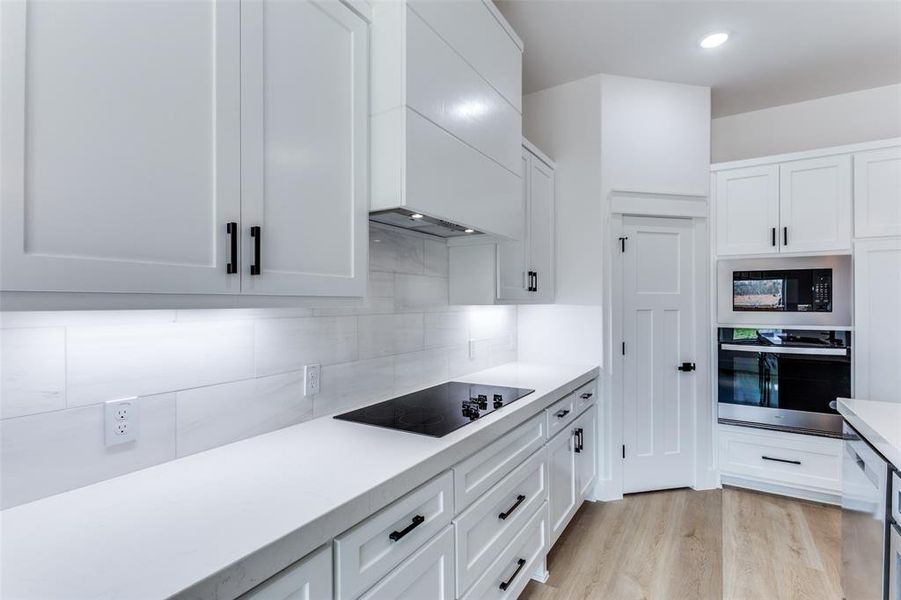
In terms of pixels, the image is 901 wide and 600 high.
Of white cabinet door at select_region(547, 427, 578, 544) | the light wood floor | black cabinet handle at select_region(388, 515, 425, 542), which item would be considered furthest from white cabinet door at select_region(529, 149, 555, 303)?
black cabinet handle at select_region(388, 515, 425, 542)

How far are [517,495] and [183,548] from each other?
129cm

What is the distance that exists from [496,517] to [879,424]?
139 cm

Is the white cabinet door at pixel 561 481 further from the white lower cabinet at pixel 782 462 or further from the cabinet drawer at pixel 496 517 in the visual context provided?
the white lower cabinet at pixel 782 462

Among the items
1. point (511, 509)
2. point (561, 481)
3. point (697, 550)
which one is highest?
point (511, 509)

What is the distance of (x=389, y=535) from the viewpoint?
45.1 inches

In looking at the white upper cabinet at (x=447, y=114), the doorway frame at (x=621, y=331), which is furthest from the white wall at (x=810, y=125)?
the white upper cabinet at (x=447, y=114)

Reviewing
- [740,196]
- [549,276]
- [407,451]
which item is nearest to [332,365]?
[407,451]

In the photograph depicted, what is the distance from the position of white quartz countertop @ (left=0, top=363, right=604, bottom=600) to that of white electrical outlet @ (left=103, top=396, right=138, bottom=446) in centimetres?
10

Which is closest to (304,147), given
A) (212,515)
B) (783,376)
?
(212,515)

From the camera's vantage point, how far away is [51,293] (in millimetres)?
781

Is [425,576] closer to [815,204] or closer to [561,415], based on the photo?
[561,415]

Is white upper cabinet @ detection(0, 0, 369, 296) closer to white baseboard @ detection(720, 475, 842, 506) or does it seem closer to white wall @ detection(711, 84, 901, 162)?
white baseboard @ detection(720, 475, 842, 506)

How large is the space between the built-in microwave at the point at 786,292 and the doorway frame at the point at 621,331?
0.16 m

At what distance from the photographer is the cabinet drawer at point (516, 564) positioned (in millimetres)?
1580
